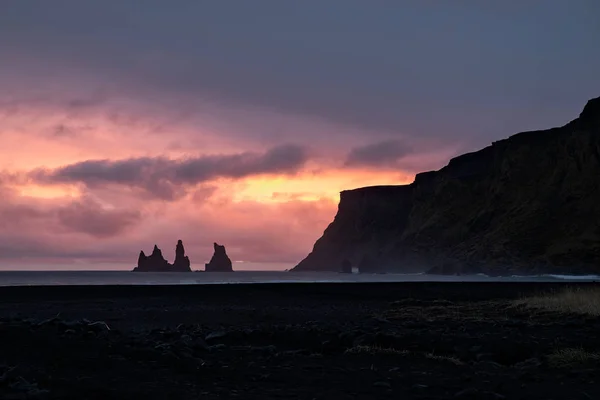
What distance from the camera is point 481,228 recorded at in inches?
5487

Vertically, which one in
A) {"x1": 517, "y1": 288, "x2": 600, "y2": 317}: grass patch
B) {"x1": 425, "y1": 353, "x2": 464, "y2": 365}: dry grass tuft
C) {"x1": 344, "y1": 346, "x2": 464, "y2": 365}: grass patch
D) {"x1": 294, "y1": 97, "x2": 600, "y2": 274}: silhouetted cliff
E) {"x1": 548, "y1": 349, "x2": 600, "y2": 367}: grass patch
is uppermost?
{"x1": 294, "y1": 97, "x2": 600, "y2": 274}: silhouetted cliff

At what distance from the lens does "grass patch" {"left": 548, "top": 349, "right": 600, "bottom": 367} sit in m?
13.2

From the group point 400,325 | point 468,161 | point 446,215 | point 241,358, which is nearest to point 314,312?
point 400,325

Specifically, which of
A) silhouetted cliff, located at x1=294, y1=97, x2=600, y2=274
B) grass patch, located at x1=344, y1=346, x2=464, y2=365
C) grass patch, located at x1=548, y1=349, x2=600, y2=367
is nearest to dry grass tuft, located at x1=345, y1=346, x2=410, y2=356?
grass patch, located at x1=344, y1=346, x2=464, y2=365

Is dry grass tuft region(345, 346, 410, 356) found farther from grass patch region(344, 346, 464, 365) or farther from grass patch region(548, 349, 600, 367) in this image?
grass patch region(548, 349, 600, 367)

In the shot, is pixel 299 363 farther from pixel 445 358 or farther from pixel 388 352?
pixel 445 358

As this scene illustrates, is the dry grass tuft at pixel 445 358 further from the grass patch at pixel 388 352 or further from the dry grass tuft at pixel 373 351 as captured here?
the dry grass tuft at pixel 373 351

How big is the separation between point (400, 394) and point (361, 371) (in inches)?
84.9

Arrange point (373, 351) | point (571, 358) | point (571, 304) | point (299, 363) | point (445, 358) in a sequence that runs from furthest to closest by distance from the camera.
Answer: point (571, 304), point (373, 351), point (445, 358), point (571, 358), point (299, 363)

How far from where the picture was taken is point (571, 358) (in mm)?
13445

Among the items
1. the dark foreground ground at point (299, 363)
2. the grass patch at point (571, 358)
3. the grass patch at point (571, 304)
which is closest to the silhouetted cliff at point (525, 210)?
the grass patch at point (571, 304)

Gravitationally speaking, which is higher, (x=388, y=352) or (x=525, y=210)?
(x=525, y=210)

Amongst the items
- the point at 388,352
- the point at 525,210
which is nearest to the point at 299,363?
the point at 388,352

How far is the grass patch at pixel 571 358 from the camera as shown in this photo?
43.2 ft
